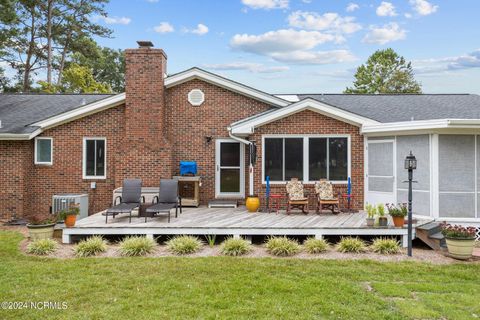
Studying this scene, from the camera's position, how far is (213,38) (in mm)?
21125

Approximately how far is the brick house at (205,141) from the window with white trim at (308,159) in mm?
29

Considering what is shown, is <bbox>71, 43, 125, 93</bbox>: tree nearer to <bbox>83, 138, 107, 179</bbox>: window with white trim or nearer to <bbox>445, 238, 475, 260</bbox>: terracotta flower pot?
<bbox>83, 138, 107, 179</bbox>: window with white trim

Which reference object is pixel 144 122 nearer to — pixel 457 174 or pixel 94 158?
pixel 94 158

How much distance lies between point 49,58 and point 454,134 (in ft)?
91.6

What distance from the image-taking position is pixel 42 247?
752cm

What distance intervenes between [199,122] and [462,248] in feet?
25.9

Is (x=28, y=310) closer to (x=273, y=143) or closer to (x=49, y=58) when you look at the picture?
(x=273, y=143)

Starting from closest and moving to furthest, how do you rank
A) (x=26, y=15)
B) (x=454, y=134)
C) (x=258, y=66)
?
(x=454, y=134) → (x=26, y=15) → (x=258, y=66)

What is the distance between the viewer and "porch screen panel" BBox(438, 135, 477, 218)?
29.1ft

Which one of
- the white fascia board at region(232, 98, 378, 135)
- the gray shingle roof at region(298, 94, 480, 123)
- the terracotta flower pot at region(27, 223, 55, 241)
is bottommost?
the terracotta flower pot at region(27, 223, 55, 241)

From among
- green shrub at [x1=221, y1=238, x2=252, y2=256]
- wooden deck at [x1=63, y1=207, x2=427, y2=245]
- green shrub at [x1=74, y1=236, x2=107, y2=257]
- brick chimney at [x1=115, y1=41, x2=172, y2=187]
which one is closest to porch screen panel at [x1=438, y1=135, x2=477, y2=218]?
wooden deck at [x1=63, y1=207, x2=427, y2=245]

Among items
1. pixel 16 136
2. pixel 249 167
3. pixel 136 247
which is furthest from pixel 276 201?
pixel 16 136

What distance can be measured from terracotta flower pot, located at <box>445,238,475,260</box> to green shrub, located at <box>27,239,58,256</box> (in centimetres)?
799

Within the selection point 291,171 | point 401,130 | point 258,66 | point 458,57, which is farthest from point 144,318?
point 458,57
